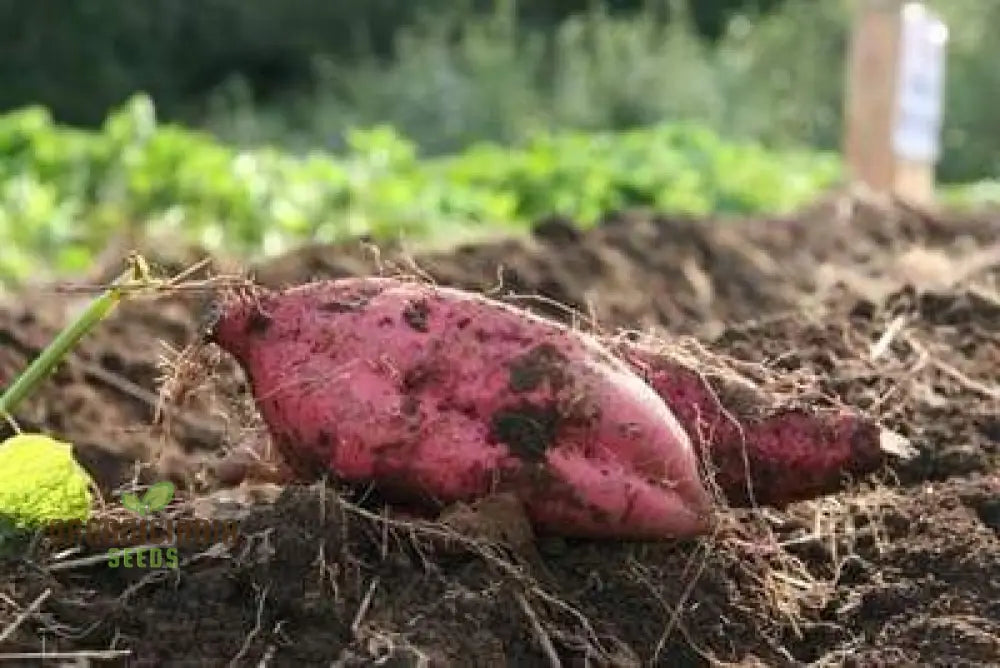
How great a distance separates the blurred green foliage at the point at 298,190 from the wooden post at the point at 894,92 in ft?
2.09

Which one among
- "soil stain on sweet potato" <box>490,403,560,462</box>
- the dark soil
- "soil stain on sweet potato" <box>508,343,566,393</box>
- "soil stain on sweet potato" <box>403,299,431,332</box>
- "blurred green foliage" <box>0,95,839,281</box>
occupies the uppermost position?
"soil stain on sweet potato" <box>403,299,431,332</box>

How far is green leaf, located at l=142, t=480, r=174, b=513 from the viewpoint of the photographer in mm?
2549

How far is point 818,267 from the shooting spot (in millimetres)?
7586

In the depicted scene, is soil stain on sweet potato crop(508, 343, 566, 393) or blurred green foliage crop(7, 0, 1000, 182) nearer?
soil stain on sweet potato crop(508, 343, 566, 393)

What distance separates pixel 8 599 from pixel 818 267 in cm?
564

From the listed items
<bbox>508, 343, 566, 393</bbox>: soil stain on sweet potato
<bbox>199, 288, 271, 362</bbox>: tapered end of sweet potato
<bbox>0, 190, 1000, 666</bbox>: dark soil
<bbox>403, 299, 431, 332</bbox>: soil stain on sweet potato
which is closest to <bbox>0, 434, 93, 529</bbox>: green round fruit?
<bbox>0, 190, 1000, 666</bbox>: dark soil

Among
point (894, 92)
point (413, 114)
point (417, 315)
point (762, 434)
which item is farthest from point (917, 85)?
point (413, 114)

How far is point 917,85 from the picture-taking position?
9.37 m

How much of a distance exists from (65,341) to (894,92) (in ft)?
23.7

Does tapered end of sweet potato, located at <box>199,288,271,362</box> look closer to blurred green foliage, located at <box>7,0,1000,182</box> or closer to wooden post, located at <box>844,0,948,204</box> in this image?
wooden post, located at <box>844,0,948,204</box>

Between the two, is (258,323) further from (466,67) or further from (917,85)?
(466,67)

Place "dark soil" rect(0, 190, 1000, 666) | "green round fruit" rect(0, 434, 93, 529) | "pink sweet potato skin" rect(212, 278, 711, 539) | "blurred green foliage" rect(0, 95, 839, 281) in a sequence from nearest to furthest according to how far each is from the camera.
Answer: "dark soil" rect(0, 190, 1000, 666) → "green round fruit" rect(0, 434, 93, 529) → "pink sweet potato skin" rect(212, 278, 711, 539) → "blurred green foliage" rect(0, 95, 839, 281)

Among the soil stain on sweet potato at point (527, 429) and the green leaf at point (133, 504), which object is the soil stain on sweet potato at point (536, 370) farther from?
the green leaf at point (133, 504)

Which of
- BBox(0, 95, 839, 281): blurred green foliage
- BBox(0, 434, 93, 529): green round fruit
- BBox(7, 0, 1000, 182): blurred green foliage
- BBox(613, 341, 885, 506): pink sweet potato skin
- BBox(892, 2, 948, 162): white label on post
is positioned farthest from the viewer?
BBox(7, 0, 1000, 182): blurred green foliage
